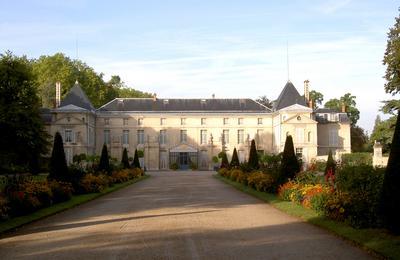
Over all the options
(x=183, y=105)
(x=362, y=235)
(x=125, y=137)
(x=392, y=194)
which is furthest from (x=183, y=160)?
(x=392, y=194)

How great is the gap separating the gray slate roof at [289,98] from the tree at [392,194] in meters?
53.7

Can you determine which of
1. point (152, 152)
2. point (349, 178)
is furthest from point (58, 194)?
point (152, 152)

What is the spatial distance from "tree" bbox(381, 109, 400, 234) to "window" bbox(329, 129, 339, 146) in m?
56.4

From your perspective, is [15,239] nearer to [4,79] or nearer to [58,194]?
[58,194]

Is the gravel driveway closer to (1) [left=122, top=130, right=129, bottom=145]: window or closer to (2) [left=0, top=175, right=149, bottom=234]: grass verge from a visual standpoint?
(2) [left=0, top=175, right=149, bottom=234]: grass verge

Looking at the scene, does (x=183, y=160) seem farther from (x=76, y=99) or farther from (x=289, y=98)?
(x=289, y=98)

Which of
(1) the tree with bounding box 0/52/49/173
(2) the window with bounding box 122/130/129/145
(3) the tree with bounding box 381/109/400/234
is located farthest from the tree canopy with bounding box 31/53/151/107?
(3) the tree with bounding box 381/109/400/234

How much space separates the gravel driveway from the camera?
25.7 ft

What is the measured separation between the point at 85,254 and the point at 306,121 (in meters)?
54.5

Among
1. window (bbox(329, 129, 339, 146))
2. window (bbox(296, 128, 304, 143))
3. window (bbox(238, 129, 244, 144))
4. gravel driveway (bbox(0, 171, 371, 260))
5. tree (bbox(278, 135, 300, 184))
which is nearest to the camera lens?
gravel driveway (bbox(0, 171, 371, 260))

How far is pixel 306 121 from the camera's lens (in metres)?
60.6

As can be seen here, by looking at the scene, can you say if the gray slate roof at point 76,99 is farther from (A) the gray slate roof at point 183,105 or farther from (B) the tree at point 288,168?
(B) the tree at point 288,168

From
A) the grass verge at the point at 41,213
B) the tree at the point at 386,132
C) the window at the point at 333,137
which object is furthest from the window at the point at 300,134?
the grass verge at the point at 41,213

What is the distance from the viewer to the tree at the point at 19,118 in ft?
120
